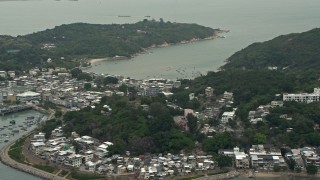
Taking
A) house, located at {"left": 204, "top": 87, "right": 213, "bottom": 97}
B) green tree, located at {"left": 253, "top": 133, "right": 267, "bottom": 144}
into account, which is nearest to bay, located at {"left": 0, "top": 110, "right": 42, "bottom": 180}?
green tree, located at {"left": 253, "top": 133, "right": 267, "bottom": 144}

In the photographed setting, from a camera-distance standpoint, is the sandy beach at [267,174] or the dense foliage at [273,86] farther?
the dense foliage at [273,86]

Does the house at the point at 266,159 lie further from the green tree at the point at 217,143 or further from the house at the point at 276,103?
the house at the point at 276,103

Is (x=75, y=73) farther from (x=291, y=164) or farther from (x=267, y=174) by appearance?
(x=291, y=164)

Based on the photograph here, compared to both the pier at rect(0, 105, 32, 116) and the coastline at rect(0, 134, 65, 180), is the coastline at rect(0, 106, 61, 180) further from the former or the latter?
the pier at rect(0, 105, 32, 116)

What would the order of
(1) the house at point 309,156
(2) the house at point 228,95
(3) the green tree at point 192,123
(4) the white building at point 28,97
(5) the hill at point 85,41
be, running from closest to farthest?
(1) the house at point 309,156, (3) the green tree at point 192,123, (2) the house at point 228,95, (4) the white building at point 28,97, (5) the hill at point 85,41

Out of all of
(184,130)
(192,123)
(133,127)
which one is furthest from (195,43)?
(133,127)

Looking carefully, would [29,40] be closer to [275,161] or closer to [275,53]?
[275,53]

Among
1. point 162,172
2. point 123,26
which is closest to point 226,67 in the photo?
point 162,172

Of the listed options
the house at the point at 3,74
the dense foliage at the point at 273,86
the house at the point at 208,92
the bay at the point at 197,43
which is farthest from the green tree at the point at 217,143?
the house at the point at 3,74
